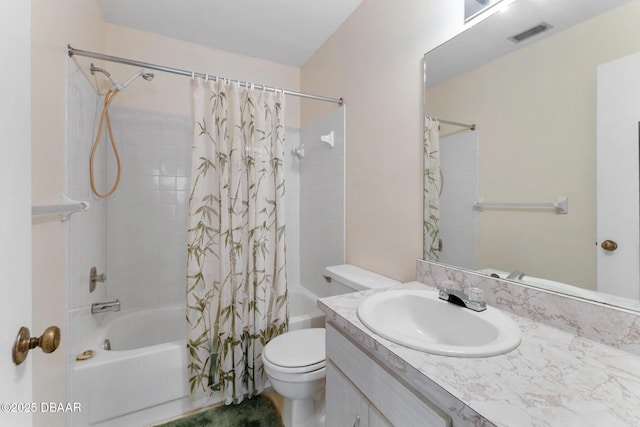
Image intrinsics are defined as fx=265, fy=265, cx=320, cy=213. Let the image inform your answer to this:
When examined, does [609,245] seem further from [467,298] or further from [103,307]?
[103,307]

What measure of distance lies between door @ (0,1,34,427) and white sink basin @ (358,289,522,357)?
72cm

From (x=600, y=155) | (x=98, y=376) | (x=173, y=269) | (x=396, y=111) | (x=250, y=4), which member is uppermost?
(x=250, y=4)

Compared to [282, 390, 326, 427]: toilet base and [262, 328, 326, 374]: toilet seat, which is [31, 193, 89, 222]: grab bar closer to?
[262, 328, 326, 374]: toilet seat

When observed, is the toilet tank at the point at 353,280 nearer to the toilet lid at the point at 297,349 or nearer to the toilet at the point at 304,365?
the toilet at the point at 304,365

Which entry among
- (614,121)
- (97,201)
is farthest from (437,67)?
(97,201)

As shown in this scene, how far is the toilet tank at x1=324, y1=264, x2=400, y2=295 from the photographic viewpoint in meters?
1.40

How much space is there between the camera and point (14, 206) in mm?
451

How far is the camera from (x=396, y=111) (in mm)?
1423

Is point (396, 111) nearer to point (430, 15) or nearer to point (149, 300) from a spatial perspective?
point (430, 15)

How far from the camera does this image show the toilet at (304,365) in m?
1.27

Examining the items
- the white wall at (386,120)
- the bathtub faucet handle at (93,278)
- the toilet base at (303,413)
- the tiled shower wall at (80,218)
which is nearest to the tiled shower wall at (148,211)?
the tiled shower wall at (80,218)

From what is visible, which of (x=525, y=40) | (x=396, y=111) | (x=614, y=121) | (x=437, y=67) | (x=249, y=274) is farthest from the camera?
(x=249, y=274)

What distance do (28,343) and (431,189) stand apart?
134cm

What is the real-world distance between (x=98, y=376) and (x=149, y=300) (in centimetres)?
80
